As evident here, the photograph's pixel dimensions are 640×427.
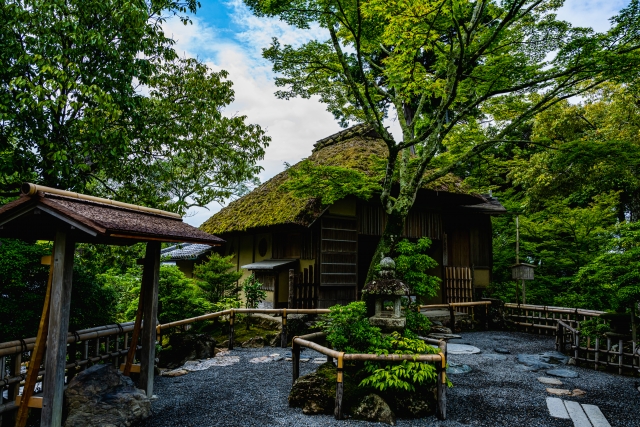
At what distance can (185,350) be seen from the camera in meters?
7.51

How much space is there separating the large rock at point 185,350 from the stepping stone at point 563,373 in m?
6.46

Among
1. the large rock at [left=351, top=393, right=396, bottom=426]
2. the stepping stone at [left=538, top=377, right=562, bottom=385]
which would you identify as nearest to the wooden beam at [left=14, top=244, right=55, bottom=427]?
the large rock at [left=351, top=393, right=396, bottom=426]

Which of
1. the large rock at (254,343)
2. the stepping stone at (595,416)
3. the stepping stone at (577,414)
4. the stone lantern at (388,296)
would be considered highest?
the stone lantern at (388,296)

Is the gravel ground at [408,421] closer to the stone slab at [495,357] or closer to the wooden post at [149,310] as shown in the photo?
the stone slab at [495,357]

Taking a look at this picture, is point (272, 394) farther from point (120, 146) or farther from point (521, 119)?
point (521, 119)

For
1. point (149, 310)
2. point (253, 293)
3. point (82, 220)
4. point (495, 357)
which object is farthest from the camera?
point (253, 293)

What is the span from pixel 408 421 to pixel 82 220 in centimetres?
423

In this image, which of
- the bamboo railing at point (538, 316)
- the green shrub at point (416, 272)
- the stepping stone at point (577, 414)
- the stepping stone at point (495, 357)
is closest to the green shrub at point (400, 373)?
the green shrub at point (416, 272)

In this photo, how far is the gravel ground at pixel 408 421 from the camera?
469 centimetres

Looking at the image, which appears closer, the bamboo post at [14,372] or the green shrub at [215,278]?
the bamboo post at [14,372]

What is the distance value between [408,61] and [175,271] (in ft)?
21.5

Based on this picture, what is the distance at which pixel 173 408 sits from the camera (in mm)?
5086

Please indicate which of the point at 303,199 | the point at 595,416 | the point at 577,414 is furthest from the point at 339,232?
the point at 595,416

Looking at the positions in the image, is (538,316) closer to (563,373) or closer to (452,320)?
(452,320)
